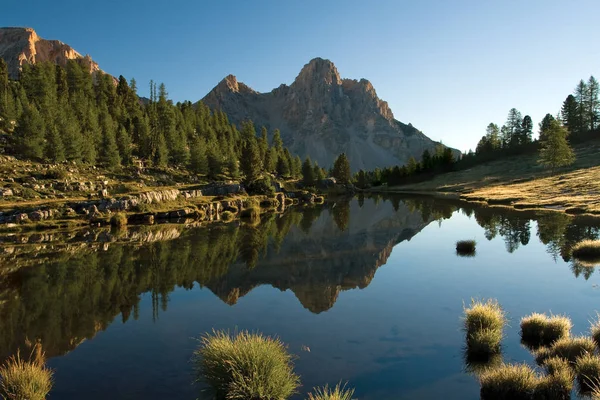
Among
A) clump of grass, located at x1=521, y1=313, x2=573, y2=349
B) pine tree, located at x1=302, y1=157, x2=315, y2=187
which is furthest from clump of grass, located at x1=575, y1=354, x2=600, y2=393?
pine tree, located at x1=302, y1=157, x2=315, y2=187

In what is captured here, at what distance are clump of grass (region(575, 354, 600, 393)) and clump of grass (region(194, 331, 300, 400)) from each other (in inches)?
305

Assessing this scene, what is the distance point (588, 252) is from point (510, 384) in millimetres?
22918

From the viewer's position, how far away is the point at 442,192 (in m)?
117

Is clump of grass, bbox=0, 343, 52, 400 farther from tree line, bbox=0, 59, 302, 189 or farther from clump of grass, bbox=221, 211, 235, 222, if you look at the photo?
tree line, bbox=0, 59, 302, 189

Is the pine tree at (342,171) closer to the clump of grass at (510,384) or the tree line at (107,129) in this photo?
the tree line at (107,129)

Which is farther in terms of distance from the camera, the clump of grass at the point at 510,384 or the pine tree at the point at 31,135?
the pine tree at the point at 31,135

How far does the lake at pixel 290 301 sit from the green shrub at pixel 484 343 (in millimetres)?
500

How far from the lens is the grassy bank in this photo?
64219 millimetres

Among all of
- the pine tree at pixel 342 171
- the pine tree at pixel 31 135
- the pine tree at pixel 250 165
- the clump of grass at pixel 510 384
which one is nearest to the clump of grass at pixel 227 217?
the pine tree at pixel 250 165

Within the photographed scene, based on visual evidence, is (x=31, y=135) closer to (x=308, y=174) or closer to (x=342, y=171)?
(x=308, y=174)

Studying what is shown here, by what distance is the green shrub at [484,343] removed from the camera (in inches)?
478

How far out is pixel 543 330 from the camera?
12961 mm

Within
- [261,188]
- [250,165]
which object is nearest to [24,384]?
[261,188]

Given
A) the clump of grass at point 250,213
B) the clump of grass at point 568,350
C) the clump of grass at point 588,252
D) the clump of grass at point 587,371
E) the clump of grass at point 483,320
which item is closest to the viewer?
the clump of grass at point 587,371
